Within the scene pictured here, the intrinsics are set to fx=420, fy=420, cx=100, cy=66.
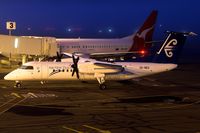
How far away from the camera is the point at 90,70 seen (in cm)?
3831

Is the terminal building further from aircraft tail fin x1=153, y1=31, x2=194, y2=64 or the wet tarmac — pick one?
aircraft tail fin x1=153, y1=31, x2=194, y2=64

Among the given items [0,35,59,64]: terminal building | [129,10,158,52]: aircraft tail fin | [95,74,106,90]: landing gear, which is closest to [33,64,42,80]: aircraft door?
[95,74,106,90]: landing gear

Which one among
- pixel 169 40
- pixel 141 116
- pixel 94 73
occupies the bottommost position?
pixel 141 116

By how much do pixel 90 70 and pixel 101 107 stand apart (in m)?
9.89

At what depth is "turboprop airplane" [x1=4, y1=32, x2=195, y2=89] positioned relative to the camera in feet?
124

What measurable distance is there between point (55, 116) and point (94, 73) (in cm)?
1365

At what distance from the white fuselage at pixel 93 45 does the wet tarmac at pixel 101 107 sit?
14739 millimetres

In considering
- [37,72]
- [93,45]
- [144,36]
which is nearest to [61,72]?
[37,72]

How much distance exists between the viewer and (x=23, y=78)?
37.9m

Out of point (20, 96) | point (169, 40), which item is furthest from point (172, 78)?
point (20, 96)

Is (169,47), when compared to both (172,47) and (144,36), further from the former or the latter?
(144,36)

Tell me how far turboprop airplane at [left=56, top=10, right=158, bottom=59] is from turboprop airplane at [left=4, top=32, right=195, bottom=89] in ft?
61.7

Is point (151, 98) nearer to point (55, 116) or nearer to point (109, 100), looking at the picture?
point (109, 100)

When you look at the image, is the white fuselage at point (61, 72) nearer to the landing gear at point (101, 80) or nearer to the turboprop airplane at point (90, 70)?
the turboprop airplane at point (90, 70)
